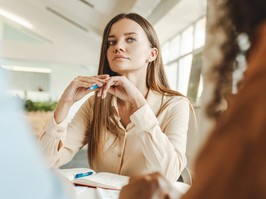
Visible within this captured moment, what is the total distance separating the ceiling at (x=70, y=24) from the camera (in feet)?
13.1

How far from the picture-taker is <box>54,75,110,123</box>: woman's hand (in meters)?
1.05

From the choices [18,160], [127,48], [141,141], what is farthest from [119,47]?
[18,160]

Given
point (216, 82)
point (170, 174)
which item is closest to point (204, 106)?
point (216, 82)

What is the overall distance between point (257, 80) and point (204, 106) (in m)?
0.10

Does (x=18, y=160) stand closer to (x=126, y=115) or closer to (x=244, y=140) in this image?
(x=244, y=140)

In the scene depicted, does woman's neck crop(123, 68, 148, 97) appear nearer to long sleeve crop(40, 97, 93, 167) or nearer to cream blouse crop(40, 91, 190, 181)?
cream blouse crop(40, 91, 190, 181)

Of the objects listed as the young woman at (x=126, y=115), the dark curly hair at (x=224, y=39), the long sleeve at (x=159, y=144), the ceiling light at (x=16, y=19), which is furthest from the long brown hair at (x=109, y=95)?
the ceiling light at (x=16, y=19)

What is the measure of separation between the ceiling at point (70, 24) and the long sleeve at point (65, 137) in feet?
5.94

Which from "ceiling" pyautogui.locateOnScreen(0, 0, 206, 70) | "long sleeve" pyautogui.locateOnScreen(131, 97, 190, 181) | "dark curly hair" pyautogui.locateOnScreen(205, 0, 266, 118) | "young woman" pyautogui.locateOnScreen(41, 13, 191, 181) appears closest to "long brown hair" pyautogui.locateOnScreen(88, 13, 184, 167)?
"young woman" pyautogui.locateOnScreen(41, 13, 191, 181)

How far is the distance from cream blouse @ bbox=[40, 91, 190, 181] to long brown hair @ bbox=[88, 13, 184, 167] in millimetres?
21

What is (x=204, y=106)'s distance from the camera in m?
0.25

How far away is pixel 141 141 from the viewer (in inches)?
38.7

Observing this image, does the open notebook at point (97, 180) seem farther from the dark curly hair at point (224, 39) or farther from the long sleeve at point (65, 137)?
the dark curly hair at point (224, 39)

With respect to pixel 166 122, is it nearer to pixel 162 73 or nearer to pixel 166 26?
pixel 162 73
